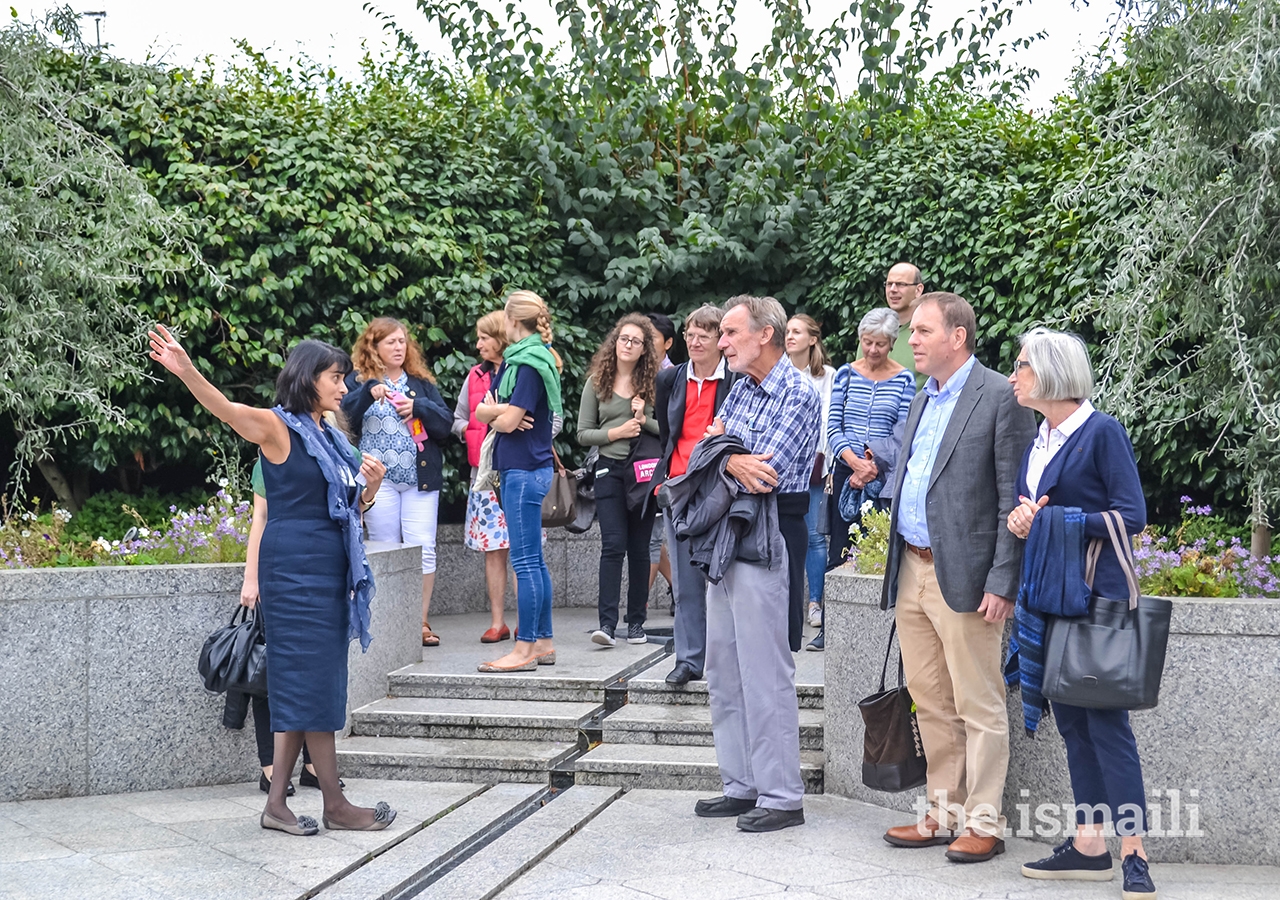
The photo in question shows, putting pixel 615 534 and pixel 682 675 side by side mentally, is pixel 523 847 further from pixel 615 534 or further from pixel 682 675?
pixel 615 534

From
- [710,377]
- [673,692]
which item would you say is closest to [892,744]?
[673,692]

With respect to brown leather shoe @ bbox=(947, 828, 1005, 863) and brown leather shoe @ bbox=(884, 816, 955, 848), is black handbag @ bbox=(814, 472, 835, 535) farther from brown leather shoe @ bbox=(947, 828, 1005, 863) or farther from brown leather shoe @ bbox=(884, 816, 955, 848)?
brown leather shoe @ bbox=(947, 828, 1005, 863)

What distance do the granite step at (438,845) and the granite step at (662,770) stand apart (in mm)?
237

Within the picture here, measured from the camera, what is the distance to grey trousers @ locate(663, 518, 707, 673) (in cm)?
639

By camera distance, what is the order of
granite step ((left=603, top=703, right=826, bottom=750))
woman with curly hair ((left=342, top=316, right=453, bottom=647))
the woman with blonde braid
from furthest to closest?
woman with curly hair ((left=342, top=316, right=453, bottom=647)), the woman with blonde braid, granite step ((left=603, top=703, right=826, bottom=750))

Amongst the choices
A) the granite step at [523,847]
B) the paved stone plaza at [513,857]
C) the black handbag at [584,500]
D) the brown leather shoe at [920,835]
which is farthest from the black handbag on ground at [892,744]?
the black handbag at [584,500]

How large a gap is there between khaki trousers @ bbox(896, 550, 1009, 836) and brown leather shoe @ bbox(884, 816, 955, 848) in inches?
1.8

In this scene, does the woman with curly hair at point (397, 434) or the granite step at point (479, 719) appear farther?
the woman with curly hair at point (397, 434)

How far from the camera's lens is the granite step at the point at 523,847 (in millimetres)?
4715

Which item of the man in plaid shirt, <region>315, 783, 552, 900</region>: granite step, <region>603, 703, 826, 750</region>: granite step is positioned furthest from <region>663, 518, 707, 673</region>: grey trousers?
<region>315, 783, 552, 900</region>: granite step

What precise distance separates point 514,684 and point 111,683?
199 cm

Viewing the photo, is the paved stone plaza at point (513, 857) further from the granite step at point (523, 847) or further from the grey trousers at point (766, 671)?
the grey trousers at point (766, 671)

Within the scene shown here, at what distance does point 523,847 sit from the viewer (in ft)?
16.9

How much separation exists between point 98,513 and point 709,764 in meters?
5.45
